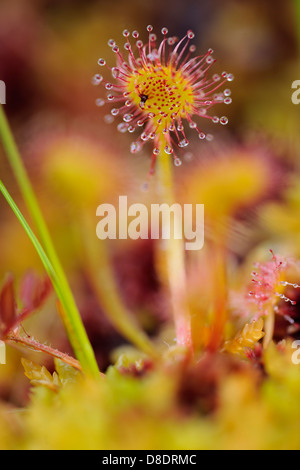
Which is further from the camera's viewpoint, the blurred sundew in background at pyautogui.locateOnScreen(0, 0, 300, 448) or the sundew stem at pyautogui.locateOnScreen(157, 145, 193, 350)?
the sundew stem at pyautogui.locateOnScreen(157, 145, 193, 350)

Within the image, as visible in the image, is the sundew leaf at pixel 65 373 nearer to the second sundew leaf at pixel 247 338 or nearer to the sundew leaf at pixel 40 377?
the sundew leaf at pixel 40 377

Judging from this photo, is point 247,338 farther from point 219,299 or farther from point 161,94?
point 161,94

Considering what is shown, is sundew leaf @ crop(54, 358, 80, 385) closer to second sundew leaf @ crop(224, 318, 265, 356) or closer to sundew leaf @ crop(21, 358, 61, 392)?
sundew leaf @ crop(21, 358, 61, 392)

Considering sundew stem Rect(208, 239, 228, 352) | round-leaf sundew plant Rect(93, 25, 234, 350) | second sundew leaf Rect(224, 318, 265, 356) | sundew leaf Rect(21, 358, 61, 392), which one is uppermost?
round-leaf sundew plant Rect(93, 25, 234, 350)

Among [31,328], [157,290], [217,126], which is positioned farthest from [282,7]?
[31,328]

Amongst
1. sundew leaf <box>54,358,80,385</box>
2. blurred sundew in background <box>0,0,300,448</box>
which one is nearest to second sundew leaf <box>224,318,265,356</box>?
blurred sundew in background <box>0,0,300,448</box>

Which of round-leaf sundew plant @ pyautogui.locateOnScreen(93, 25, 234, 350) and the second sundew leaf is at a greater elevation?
round-leaf sundew plant @ pyautogui.locateOnScreen(93, 25, 234, 350)

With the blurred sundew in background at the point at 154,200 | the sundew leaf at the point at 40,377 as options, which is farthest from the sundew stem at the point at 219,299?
the sundew leaf at the point at 40,377

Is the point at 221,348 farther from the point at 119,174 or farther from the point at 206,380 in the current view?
the point at 119,174
